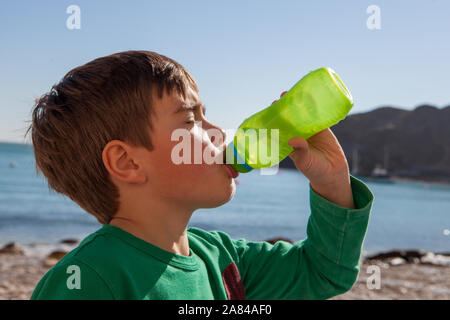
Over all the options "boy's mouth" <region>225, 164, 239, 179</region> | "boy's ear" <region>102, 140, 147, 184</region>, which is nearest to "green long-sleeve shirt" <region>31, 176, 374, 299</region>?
"boy's ear" <region>102, 140, 147, 184</region>

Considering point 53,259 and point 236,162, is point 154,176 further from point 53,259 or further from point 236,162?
point 53,259

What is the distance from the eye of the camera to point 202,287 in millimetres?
1548

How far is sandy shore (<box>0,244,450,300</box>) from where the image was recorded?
5.73m

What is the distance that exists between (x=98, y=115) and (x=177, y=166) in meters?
0.33

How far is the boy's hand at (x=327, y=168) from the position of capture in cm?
170

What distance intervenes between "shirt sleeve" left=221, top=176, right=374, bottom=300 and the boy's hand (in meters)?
0.05

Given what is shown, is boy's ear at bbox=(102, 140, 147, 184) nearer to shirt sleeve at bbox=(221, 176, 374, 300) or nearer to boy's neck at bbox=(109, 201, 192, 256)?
boy's neck at bbox=(109, 201, 192, 256)

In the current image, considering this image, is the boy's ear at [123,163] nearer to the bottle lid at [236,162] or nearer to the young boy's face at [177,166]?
the young boy's face at [177,166]

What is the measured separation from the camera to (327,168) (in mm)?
1719

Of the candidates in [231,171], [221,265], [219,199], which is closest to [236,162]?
[231,171]

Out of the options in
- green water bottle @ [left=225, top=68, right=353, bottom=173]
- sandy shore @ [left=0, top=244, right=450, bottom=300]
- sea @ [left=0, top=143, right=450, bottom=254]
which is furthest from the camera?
sea @ [left=0, top=143, right=450, bottom=254]

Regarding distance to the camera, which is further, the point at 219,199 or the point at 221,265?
the point at 221,265
